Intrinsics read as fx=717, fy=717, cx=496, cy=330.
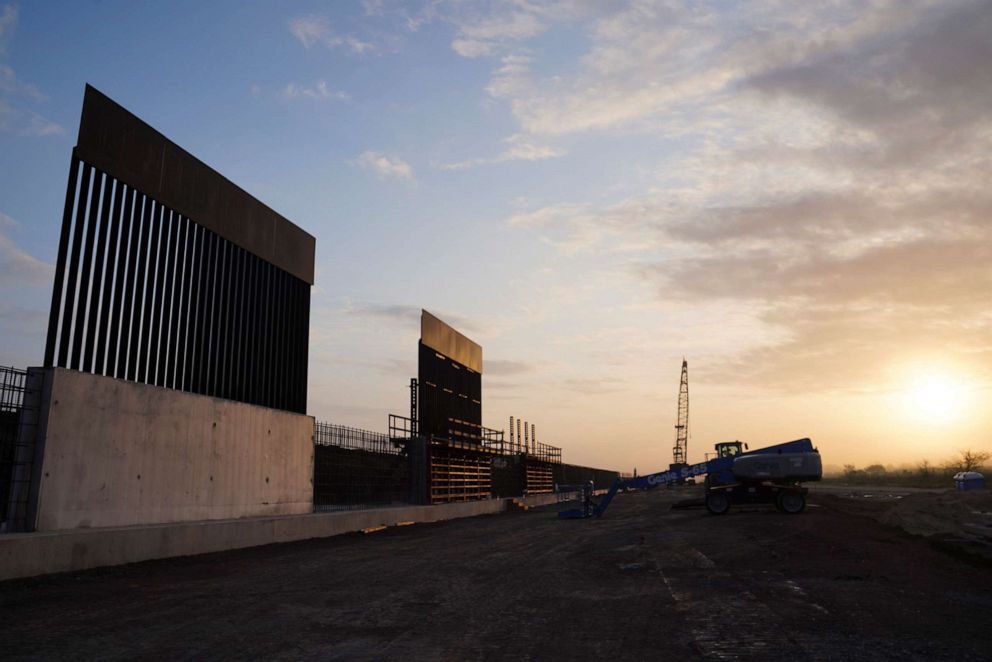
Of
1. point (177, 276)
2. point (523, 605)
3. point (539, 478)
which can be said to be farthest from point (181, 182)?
point (539, 478)

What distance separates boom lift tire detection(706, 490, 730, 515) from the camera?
30.5 meters

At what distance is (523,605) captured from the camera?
33.4 ft

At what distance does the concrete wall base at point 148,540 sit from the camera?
1260 centimetres

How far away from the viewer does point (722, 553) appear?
16719mm

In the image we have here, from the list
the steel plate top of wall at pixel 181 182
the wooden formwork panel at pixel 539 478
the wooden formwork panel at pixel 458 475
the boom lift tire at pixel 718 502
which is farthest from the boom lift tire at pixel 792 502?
the wooden formwork panel at pixel 539 478

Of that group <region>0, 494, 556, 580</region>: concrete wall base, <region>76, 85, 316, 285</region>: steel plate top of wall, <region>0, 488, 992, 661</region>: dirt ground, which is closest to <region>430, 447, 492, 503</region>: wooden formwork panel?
<region>0, 494, 556, 580</region>: concrete wall base

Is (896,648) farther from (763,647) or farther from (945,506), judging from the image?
(945,506)

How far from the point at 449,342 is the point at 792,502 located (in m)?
19.8

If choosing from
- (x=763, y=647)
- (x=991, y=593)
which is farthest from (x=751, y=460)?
(x=763, y=647)

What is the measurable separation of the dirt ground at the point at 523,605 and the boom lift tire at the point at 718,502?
40.7 ft

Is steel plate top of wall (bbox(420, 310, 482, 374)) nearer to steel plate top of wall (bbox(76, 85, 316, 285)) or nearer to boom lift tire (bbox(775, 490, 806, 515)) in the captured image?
steel plate top of wall (bbox(76, 85, 316, 285))

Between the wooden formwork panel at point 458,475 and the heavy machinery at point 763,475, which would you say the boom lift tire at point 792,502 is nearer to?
the heavy machinery at point 763,475

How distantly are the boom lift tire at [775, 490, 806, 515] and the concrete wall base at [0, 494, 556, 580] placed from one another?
1673 centimetres

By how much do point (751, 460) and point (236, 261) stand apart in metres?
21.7
